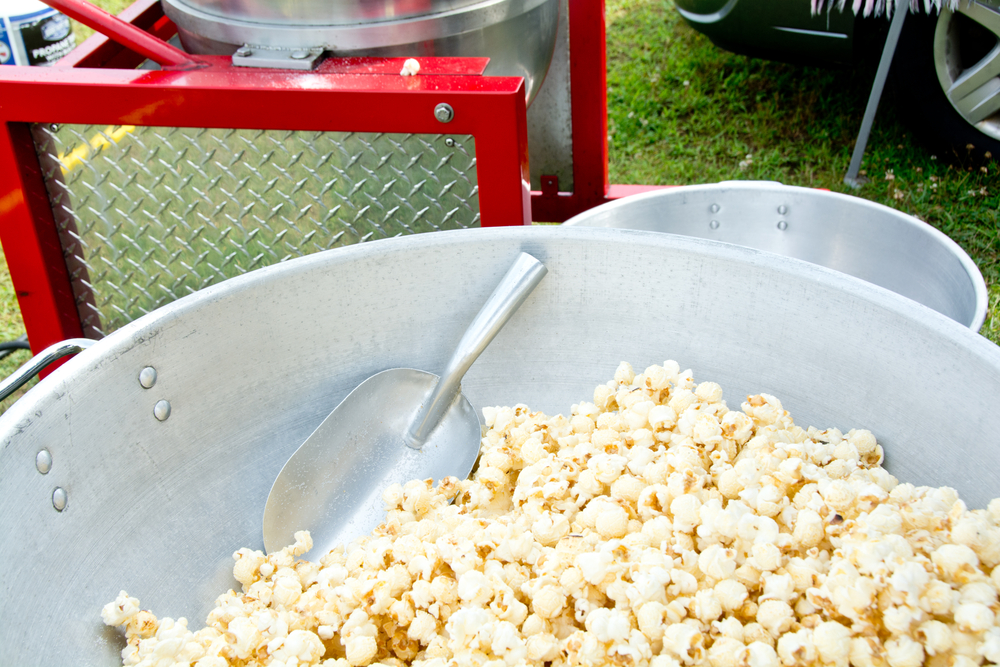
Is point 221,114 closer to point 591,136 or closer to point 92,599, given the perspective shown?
point 92,599

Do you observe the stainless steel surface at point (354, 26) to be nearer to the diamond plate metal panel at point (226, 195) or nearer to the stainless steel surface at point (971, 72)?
the diamond plate metal panel at point (226, 195)

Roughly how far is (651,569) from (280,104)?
744mm

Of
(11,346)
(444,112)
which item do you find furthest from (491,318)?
(11,346)

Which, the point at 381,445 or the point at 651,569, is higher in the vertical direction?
the point at 651,569

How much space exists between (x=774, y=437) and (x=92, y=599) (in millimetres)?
617

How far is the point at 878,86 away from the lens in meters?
1.93

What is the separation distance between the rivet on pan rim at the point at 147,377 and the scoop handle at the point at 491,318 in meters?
0.28

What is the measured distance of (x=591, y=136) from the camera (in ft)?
5.24

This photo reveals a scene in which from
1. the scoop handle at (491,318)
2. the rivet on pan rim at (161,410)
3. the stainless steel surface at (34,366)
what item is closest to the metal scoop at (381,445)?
the scoop handle at (491,318)

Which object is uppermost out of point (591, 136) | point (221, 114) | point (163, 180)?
point (221, 114)

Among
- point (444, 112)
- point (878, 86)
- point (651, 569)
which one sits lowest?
point (878, 86)

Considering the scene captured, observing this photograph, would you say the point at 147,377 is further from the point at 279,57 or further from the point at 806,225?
the point at 806,225

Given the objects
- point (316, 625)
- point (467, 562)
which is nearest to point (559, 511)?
point (467, 562)

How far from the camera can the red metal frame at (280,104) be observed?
99cm
